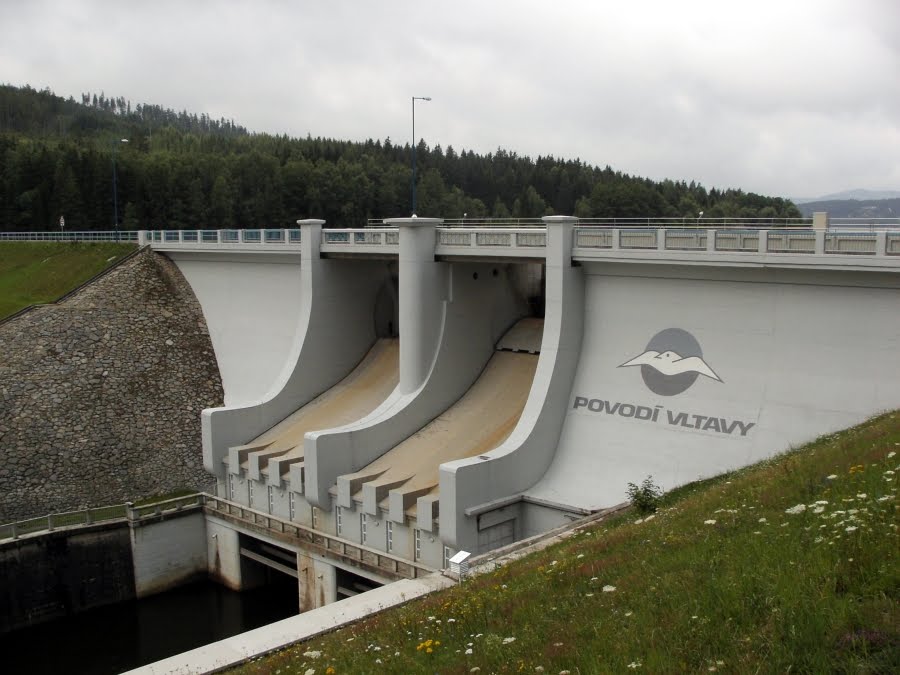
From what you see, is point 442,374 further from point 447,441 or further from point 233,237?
point 233,237

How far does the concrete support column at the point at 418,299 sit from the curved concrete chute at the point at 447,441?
1.75 meters

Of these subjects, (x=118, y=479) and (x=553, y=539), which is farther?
(x=118, y=479)

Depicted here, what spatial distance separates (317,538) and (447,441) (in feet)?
15.2

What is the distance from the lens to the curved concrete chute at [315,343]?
28391mm

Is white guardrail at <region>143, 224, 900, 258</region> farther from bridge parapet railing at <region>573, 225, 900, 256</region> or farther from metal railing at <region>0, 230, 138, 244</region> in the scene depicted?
metal railing at <region>0, 230, 138, 244</region>

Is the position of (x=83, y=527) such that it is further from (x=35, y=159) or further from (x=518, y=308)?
(x=35, y=159)

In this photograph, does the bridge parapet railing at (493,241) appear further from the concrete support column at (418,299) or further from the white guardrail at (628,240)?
the concrete support column at (418,299)

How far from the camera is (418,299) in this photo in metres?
25.2

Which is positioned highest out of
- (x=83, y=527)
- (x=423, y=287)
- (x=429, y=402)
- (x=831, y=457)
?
(x=423, y=287)

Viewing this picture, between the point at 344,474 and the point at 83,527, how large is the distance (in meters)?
8.62

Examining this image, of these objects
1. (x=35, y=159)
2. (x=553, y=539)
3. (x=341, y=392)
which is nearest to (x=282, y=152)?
(x=35, y=159)

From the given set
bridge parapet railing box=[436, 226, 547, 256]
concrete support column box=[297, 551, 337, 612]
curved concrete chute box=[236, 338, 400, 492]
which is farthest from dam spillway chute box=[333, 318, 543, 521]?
bridge parapet railing box=[436, 226, 547, 256]

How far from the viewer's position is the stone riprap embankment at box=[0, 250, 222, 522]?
2736cm

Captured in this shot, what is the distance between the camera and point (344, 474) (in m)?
24.1
